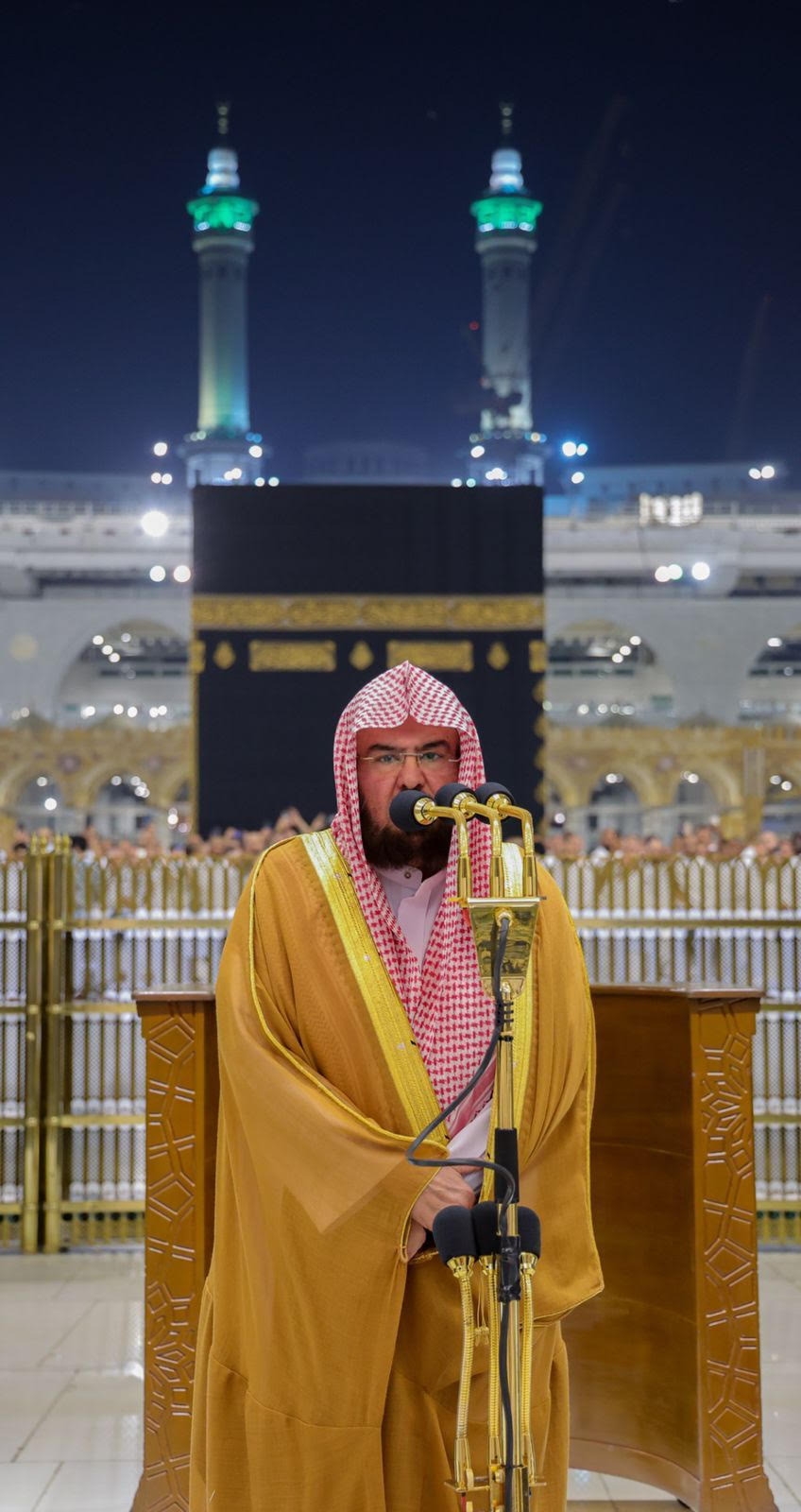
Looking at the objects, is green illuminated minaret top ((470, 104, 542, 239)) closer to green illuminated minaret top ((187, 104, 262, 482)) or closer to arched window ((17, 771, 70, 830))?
green illuminated minaret top ((187, 104, 262, 482))

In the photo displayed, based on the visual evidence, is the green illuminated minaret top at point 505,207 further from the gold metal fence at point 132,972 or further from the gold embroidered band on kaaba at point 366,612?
the gold metal fence at point 132,972

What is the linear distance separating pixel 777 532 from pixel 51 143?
1523 centimetres

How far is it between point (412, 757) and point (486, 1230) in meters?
0.69

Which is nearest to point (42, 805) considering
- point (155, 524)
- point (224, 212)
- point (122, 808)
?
point (122, 808)

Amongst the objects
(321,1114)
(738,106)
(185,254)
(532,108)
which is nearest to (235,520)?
(321,1114)

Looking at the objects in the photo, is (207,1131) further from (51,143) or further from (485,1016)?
(51,143)

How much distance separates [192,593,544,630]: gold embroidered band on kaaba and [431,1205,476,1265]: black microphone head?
9712mm

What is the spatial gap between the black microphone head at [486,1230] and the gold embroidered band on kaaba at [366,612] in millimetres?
9712

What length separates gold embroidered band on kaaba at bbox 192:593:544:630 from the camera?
435 inches

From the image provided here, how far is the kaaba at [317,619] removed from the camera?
11.1 metres

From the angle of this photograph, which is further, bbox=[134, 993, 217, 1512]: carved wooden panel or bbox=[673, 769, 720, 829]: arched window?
bbox=[673, 769, 720, 829]: arched window

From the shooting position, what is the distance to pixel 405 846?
6.19 feet

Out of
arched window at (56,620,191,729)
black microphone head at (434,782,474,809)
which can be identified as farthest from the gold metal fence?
arched window at (56,620,191,729)

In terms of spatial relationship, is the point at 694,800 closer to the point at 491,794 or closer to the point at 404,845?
the point at 404,845
